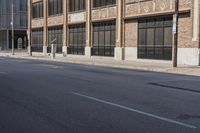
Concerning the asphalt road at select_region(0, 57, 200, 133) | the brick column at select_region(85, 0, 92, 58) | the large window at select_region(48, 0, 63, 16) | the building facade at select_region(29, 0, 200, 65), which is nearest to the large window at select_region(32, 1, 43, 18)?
the building facade at select_region(29, 0, 200, 65)

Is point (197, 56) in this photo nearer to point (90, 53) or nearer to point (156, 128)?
point (90, 53)

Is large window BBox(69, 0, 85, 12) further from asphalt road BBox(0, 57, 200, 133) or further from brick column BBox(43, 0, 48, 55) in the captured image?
asphalt road BBox(0, 57, 200, 133)

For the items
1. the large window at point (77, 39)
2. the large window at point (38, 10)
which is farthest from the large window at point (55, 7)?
the large window at point (77, 39)

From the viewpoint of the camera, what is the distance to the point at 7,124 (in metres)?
9.40

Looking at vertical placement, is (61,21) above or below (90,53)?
above

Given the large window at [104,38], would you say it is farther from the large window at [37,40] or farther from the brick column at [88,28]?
the large window at [37,40]

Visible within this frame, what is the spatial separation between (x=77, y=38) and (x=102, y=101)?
40.3m

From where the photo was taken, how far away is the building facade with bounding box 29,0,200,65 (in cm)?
3403

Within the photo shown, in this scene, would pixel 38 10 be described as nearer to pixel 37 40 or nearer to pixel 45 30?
pixel 37 40

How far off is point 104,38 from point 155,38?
31.9ft

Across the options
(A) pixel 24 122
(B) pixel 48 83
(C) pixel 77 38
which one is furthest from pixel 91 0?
(A) pixel 24 122

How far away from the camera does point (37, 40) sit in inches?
2635

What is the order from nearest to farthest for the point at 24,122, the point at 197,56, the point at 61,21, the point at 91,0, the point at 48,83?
the point at 24,122, the point at 48,83, the point at 197,56, the point at 91,0, the point at 61,21

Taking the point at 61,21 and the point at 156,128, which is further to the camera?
the point at 61,21
